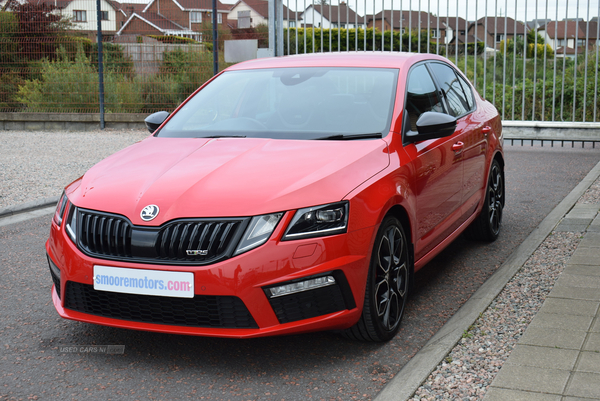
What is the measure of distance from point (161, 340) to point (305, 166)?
1280mm

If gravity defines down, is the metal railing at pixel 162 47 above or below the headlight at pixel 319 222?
above

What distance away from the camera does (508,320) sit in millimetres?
3945

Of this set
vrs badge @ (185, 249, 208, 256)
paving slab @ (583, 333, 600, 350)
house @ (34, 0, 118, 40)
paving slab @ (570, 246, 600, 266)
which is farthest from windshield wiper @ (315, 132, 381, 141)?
house @ (34, 0, 118, 40)

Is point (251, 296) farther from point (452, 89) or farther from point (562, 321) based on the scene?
point (452, 89)

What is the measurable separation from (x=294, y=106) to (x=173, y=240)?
62.6 inches

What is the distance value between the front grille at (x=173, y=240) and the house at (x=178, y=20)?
11.3 meters

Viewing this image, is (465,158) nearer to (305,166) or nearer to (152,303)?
(305,166)

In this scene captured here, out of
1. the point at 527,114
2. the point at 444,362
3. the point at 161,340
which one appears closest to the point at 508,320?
the point at 444,362

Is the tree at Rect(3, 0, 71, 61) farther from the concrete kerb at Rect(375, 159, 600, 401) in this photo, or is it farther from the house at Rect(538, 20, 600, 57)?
the concrete kerb at Rect(375, 159, 600, 401)

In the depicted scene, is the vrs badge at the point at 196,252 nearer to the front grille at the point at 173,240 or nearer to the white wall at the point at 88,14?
the front grille at the point at 173,240

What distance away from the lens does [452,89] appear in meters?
5.41

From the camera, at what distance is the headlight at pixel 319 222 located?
10.5 ft

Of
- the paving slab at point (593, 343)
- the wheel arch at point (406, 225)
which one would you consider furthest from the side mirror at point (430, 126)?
the paving slab at point (593, 343)

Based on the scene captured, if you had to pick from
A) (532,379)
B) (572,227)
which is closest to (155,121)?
(532,379)
